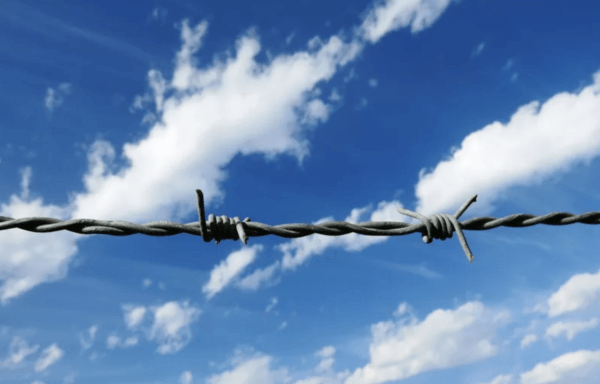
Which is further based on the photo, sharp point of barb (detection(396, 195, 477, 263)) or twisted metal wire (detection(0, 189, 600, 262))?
sharp point of barb (detection(396, 195, 477, 263))

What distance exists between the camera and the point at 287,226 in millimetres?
3049

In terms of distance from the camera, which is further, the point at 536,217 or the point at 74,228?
the point at 536,217

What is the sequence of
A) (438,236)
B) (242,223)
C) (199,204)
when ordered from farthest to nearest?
(438,236), (242,223), (199,204)

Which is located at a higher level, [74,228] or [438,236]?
[74,228]

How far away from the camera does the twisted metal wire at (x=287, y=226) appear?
2.91 metres

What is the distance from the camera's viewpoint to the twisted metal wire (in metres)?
2.91

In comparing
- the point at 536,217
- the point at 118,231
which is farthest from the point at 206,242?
the point at 536,217

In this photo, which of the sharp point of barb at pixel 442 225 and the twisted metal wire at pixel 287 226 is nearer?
the twisted metal wire at pixel 287 226

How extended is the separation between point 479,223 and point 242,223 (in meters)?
1.31

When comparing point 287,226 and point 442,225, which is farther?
point 442,225

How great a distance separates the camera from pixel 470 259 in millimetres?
3057

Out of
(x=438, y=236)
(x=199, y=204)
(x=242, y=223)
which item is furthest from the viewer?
(x=438, y=236)

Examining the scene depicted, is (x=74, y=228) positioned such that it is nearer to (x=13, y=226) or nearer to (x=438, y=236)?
(x=13, y=226)

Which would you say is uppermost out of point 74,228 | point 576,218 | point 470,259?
point 74,228
